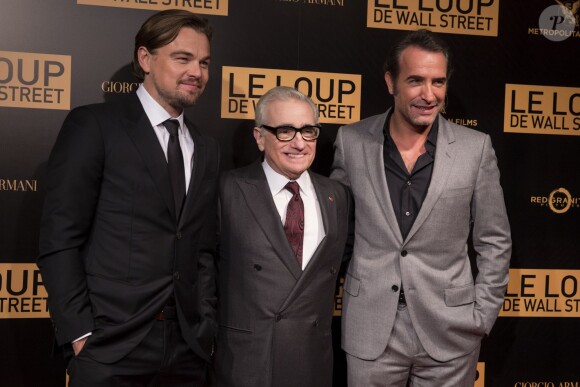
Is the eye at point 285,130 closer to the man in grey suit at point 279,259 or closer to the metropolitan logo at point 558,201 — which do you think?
the man in grey suit at point 279,259

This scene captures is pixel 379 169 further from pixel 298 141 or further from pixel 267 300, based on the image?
pixel 267 300

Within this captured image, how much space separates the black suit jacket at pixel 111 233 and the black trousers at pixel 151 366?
4 centimetres

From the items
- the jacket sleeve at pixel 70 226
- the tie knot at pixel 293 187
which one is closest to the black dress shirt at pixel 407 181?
the tie knot at pixel 293 187

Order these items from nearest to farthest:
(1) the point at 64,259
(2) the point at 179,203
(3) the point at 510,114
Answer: (1) the point at 64,259, (2) the point at 179,203, (3) the point at 510,114

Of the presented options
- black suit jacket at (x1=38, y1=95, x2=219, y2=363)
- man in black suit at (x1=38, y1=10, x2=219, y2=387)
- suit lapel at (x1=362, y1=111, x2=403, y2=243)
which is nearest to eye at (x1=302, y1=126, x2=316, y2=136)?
suit lapel at (x1=362, y1=111, x2=403, y2=243)

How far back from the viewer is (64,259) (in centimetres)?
230

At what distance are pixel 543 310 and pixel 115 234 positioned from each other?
251cm

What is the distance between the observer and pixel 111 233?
237 cm

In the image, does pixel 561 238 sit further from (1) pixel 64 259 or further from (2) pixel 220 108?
(1) pixel 64 259

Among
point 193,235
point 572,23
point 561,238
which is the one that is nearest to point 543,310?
point 561,238

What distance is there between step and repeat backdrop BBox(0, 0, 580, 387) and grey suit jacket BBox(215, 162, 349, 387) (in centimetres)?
85

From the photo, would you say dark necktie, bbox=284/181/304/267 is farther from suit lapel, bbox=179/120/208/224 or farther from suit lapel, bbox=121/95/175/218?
suit lapel, bbox=121/95/175/218

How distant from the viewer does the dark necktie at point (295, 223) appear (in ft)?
8.82

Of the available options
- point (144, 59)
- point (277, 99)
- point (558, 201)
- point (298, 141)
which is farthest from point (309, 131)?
point (558, 201)
